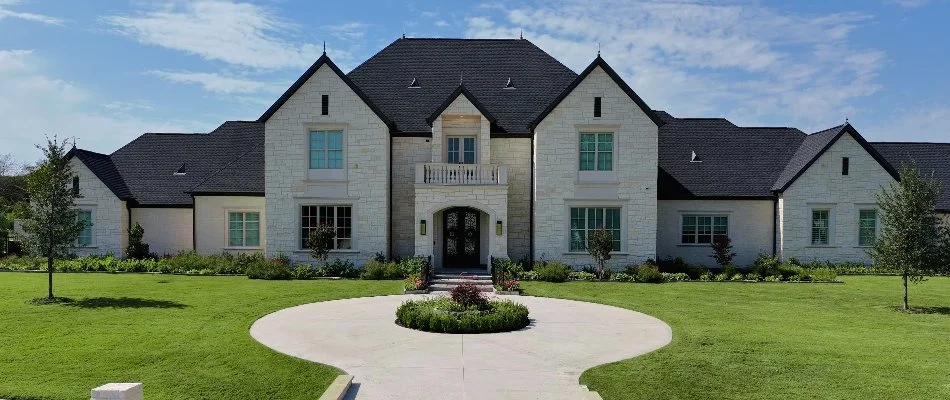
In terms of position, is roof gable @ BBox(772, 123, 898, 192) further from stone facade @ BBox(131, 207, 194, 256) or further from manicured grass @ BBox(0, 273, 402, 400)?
stone facade @ BBox(131, 207, 194, 256)

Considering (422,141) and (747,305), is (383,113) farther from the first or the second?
(747,305)

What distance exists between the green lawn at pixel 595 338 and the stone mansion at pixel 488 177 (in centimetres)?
579

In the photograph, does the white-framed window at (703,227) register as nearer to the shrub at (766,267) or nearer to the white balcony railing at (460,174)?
the shrub at (766,267)

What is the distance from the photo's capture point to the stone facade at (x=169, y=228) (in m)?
30.0

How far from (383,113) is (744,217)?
56.6 feet

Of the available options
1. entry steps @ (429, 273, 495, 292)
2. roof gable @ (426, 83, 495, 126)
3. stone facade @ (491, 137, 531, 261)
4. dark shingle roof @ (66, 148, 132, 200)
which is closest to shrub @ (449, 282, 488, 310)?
entry steps @ (429, 273, 495, 292)

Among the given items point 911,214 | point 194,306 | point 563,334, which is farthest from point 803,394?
point 194,306

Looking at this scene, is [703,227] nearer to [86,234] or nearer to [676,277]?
[676,277]

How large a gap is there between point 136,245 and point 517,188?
701 inches

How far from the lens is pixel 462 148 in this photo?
27.5 metres

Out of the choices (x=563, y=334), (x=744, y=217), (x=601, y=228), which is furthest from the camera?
(x=744, y=217)

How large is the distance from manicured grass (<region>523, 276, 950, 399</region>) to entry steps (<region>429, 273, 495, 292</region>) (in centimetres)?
220

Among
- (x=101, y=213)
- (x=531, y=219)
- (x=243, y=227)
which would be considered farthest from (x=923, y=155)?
(x=101, y=213)

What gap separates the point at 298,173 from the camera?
26734 mm
